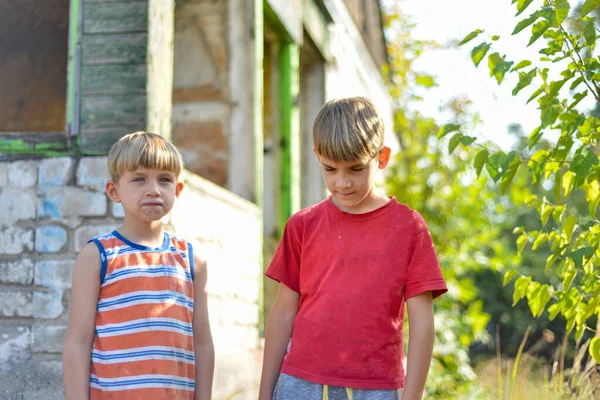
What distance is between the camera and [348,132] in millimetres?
2070

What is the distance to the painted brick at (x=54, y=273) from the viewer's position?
3191mm

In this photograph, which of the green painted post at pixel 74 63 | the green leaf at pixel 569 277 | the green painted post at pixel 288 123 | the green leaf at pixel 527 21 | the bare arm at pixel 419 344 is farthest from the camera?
the green painted post at pixel 288 123

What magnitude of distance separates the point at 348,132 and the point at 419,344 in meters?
0.62

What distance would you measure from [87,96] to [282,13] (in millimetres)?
2598

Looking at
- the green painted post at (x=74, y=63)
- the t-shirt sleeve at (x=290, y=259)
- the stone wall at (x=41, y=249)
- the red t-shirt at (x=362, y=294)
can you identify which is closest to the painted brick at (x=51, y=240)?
the stone wall at (x=41, y=249)

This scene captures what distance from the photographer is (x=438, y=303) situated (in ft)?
28.1

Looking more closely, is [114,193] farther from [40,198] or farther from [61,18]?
[61,18]

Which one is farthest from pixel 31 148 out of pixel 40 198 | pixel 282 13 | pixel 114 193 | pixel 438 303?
pixel 438 303

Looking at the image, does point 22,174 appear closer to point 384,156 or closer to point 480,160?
point 384,156

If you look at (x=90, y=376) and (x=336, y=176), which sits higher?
(x=336, y=176)

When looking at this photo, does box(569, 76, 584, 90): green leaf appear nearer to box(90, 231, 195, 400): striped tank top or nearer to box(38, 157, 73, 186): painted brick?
box(90, 231, 195, 400): striped tank top

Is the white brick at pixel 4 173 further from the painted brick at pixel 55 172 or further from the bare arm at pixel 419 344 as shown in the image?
the bare arm at pixel 419 344

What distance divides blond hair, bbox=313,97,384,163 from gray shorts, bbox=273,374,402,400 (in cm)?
64

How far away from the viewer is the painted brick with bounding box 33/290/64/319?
3.15 metres
